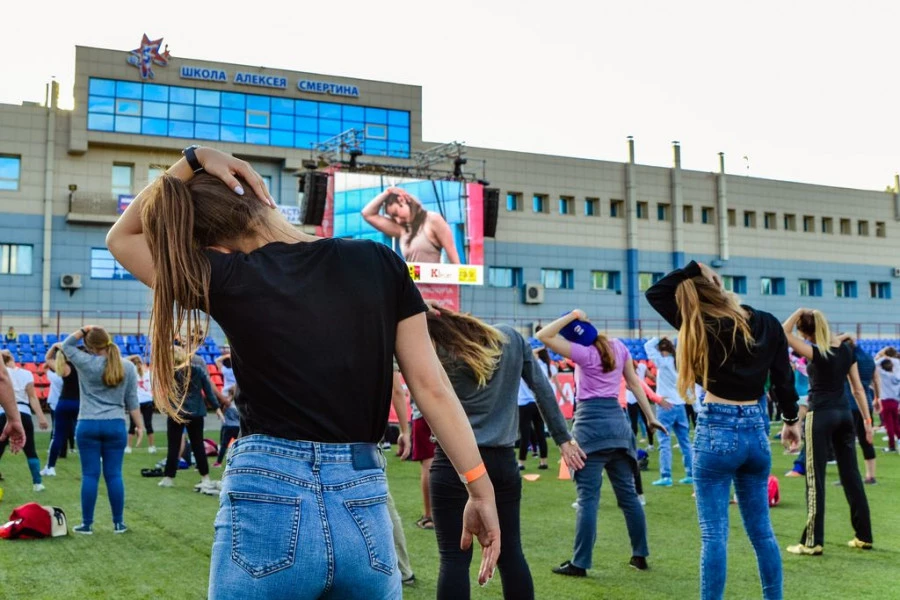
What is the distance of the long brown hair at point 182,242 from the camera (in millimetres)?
Result: 2309

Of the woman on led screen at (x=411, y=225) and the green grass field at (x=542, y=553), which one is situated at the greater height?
the woman on led screen at (x=411, y=225)

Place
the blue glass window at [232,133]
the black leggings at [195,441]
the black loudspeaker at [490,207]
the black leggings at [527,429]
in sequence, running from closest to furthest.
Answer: the black leggings at [195,441] < the black leggings at [527,429] < the black loudspeaker at [490,207] < the blue glass window at [232,133]

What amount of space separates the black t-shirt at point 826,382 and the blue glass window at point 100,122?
33.3m

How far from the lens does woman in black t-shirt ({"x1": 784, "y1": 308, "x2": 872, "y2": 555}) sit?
25.2 feet

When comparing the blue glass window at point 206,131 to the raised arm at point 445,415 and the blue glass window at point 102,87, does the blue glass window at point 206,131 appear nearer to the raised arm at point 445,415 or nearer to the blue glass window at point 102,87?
the blue glass window at point 102,87

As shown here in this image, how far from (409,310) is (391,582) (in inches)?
28.2

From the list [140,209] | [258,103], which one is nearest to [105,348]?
[140,209]

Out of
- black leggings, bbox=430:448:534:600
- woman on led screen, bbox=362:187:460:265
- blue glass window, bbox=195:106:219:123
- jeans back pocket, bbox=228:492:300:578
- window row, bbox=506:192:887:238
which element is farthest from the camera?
window row, bbox=506:192:887:238

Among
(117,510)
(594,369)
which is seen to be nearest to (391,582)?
(594,369)

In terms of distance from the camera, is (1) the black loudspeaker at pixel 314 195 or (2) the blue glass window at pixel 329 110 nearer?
(1) the black loudspeaker at pixel 314 195

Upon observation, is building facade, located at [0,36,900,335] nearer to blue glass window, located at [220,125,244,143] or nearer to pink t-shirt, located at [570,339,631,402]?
blue glass window, located at [220,125,244,143]

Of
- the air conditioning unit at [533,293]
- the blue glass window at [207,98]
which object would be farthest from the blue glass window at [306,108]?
the air conditioning unit at [533,293]

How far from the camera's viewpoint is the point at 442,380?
245 centimetres

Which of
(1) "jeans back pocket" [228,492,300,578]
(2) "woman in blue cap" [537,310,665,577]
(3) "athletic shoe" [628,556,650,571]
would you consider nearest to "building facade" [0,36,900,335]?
(2) "woman in blue cap" [537,310,665,577]
